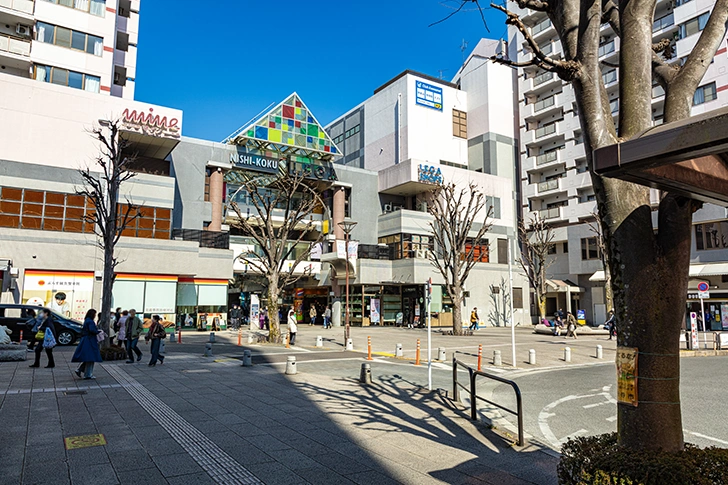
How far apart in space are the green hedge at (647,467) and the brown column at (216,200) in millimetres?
36680

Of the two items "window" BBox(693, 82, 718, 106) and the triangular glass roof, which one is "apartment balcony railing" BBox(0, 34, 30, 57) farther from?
"window" BBox(693, 82, 718, 106)

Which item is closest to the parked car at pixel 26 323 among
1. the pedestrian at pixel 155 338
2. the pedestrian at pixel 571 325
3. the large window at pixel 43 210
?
the large window at pixel 43 210

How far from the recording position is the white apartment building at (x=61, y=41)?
106 feet

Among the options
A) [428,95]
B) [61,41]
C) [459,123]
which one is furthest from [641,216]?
[459,123]

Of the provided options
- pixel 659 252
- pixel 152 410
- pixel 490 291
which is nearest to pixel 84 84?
pixel 152 410

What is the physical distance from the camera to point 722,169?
13.5 feet

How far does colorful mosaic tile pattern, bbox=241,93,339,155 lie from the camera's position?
131 ft

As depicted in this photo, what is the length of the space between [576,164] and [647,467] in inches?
1894

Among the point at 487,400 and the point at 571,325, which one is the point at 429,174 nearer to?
the point at 571,325

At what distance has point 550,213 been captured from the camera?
48.8m

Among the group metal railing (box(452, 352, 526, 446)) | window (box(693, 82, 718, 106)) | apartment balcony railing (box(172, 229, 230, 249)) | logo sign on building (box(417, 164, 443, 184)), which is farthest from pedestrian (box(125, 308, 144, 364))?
window (box(693, 82, 718, 106))

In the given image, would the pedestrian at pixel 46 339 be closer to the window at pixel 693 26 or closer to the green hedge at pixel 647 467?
the green hedge at pixel 647 467

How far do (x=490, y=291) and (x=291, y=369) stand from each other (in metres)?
33.4

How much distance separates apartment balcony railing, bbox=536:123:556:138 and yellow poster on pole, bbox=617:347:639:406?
49.4m
